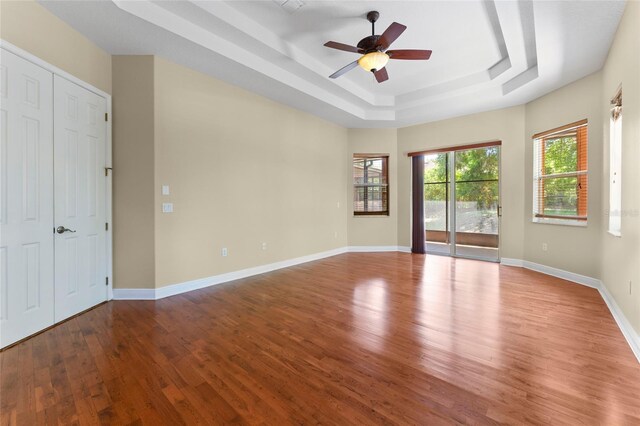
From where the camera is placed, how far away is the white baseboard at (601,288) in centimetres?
233

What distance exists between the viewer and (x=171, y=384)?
1847 mm

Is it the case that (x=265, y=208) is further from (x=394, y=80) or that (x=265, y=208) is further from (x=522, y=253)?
(x=522, y=253)

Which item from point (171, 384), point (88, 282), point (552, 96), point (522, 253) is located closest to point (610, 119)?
point (552, 96)

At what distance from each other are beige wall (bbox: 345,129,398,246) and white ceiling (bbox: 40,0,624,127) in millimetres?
1831

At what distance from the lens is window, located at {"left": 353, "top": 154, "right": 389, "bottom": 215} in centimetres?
692

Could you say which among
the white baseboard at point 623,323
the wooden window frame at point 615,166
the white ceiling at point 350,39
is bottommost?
the white baseboard at point 623,323

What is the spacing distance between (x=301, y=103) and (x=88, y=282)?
4124mm

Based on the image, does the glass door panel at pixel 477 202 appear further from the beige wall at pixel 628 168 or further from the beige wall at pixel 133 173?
the beige wall at pixel 133 173

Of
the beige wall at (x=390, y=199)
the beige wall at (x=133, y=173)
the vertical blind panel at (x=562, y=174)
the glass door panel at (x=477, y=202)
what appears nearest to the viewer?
the beige wall at (x=133, y=173)

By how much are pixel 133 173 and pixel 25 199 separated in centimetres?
108

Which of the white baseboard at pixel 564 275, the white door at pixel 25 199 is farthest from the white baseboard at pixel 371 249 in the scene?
the white door at pixel 25 199

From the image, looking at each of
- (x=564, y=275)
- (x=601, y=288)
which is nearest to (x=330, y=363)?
(x=601, y=288)

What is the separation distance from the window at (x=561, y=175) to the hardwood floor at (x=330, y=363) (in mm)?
1581

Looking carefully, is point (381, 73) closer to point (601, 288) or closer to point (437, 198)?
point (437, 198)
